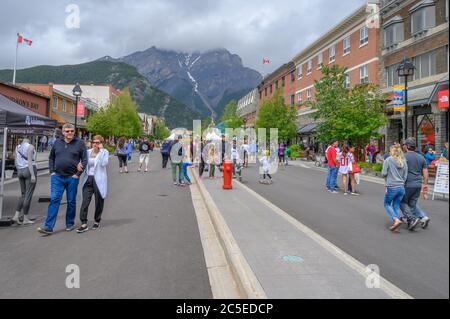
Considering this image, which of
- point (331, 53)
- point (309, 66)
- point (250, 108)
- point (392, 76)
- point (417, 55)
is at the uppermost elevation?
point (250, 108)

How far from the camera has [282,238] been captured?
6.26m

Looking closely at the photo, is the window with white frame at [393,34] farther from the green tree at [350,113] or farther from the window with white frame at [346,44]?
the window with white frame at [346,44]

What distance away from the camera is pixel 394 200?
7.45 metres

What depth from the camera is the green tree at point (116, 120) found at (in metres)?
45.4

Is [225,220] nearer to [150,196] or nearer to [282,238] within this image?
[282,238]

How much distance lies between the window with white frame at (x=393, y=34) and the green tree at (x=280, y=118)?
13544mm

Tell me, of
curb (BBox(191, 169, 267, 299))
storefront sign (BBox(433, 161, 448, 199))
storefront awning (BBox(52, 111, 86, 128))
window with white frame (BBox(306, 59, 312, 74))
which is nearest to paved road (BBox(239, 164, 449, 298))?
storefront sign (BBox(433, 161, 448, 199))

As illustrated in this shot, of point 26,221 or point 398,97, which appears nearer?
point 26,221

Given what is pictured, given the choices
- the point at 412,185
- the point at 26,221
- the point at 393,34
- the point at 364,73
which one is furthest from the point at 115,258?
the point at 364,73

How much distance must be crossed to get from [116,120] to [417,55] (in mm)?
39586

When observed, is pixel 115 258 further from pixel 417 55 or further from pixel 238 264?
pixel 417 55

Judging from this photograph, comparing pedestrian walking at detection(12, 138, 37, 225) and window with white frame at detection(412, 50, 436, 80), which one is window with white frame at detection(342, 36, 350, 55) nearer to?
window with white frame at detection(412, 50, 436, 80)
